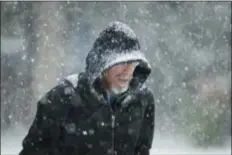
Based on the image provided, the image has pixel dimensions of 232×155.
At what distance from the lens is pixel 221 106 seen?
30.5ft

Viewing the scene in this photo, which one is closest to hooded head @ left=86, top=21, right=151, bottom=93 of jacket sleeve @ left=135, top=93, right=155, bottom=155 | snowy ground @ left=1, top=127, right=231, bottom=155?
jacket sleeve @ left=135, top=93, right=155, bottom=155

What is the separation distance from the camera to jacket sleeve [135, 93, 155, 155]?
2951 millimetres

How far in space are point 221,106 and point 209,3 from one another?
1.45 meters

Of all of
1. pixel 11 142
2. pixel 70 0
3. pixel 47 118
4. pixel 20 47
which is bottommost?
pixel 47 118

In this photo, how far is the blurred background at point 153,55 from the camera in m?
8.76

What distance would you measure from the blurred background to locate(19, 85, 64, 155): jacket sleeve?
6028mm

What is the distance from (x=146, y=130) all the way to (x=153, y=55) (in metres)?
6.12

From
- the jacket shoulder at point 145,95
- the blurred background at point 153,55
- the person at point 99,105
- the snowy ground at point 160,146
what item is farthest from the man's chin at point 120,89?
the snowy ground at point 160,146

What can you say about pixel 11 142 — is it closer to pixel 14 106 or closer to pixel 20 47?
pixel 14 106

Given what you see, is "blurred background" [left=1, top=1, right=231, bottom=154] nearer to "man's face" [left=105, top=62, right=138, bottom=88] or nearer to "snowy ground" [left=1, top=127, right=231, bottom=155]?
"snowy ground" [left=1, top=127, right=231, bottom=155]

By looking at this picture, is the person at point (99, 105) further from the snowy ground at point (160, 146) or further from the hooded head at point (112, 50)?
the snowy ground at point (160, 146)

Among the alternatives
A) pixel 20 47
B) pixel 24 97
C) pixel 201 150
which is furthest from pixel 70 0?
pixel 201 150

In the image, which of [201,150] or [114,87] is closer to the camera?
[114,87]

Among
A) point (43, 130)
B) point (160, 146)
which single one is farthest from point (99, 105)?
point (160, 146)
